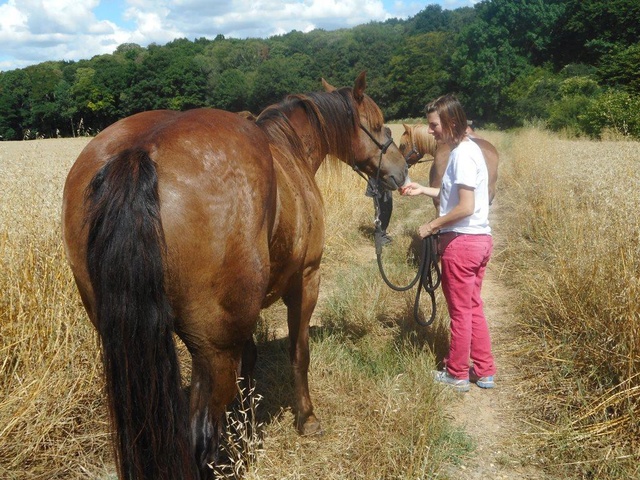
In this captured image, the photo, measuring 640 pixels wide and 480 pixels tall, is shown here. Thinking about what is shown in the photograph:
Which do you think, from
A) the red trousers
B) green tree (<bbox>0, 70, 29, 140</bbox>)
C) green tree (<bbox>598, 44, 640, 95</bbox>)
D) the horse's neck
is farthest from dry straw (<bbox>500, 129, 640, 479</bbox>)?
green tree (<bbox>598, 44, 640, 95</bbox>)

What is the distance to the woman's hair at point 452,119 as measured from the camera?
3.38 metres

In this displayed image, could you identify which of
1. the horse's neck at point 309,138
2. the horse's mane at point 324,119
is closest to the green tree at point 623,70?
the horse's mane at point 324,119

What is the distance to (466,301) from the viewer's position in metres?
3.50

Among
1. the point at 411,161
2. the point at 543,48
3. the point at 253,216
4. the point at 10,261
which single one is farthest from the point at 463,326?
the point at 543,48

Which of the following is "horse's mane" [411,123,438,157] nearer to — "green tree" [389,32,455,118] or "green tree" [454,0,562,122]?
"green tree" [454,0,562,122]

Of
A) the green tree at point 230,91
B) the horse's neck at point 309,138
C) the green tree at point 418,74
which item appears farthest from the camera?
the green tree at point 418,74

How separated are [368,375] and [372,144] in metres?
1.97

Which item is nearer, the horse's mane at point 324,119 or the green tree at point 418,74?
the horse's mane at point 324,119

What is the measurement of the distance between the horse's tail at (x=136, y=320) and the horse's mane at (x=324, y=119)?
151 centimetres

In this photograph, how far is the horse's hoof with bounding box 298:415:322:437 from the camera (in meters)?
3.06

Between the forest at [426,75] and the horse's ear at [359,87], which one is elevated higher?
the forest at [426,75]

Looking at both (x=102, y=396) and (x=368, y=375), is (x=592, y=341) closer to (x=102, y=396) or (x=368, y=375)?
(x=368, y=375)

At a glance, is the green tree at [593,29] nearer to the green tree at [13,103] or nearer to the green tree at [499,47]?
the green tree at [499,47]

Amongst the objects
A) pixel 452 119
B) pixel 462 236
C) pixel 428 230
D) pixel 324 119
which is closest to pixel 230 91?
pixel 324 119
